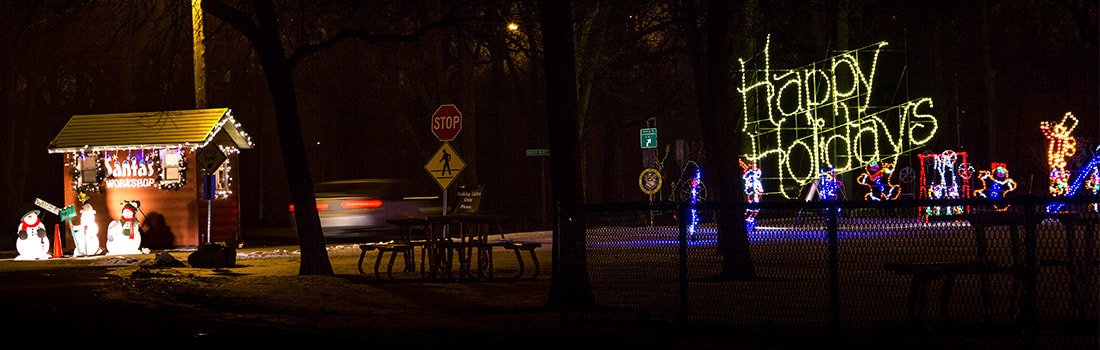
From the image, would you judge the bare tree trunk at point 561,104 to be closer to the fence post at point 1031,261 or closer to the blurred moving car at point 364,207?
the fence post at point 1031,261

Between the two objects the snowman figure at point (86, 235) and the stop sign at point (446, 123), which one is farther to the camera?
the snowman figure at point (86, 235)

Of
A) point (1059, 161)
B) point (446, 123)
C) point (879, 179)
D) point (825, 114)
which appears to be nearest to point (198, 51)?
point (446, 123)

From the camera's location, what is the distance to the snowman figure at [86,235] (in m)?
29.5

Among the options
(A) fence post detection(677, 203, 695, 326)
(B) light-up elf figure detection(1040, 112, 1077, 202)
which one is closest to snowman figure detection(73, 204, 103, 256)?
(A) fence post detection(677, 203, 695, 326)

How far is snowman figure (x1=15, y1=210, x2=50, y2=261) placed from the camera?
28.4 m

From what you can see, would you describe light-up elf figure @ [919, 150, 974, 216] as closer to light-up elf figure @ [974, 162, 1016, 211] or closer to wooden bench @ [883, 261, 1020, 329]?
light-up elf figure @ [974, 162, 1016, 211]

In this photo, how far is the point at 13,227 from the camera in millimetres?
48844

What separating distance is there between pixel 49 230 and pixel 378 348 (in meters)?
37.9

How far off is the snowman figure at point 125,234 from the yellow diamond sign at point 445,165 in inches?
366

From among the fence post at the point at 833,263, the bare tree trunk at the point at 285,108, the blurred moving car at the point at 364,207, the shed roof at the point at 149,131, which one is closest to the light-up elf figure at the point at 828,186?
the blurred moving car at the point at 364,207

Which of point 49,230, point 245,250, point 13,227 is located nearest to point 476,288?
point 245,250

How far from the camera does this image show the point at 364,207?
34125 millimetres

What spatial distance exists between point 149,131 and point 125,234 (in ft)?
9.81

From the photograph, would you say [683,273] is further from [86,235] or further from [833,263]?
[86,235]
